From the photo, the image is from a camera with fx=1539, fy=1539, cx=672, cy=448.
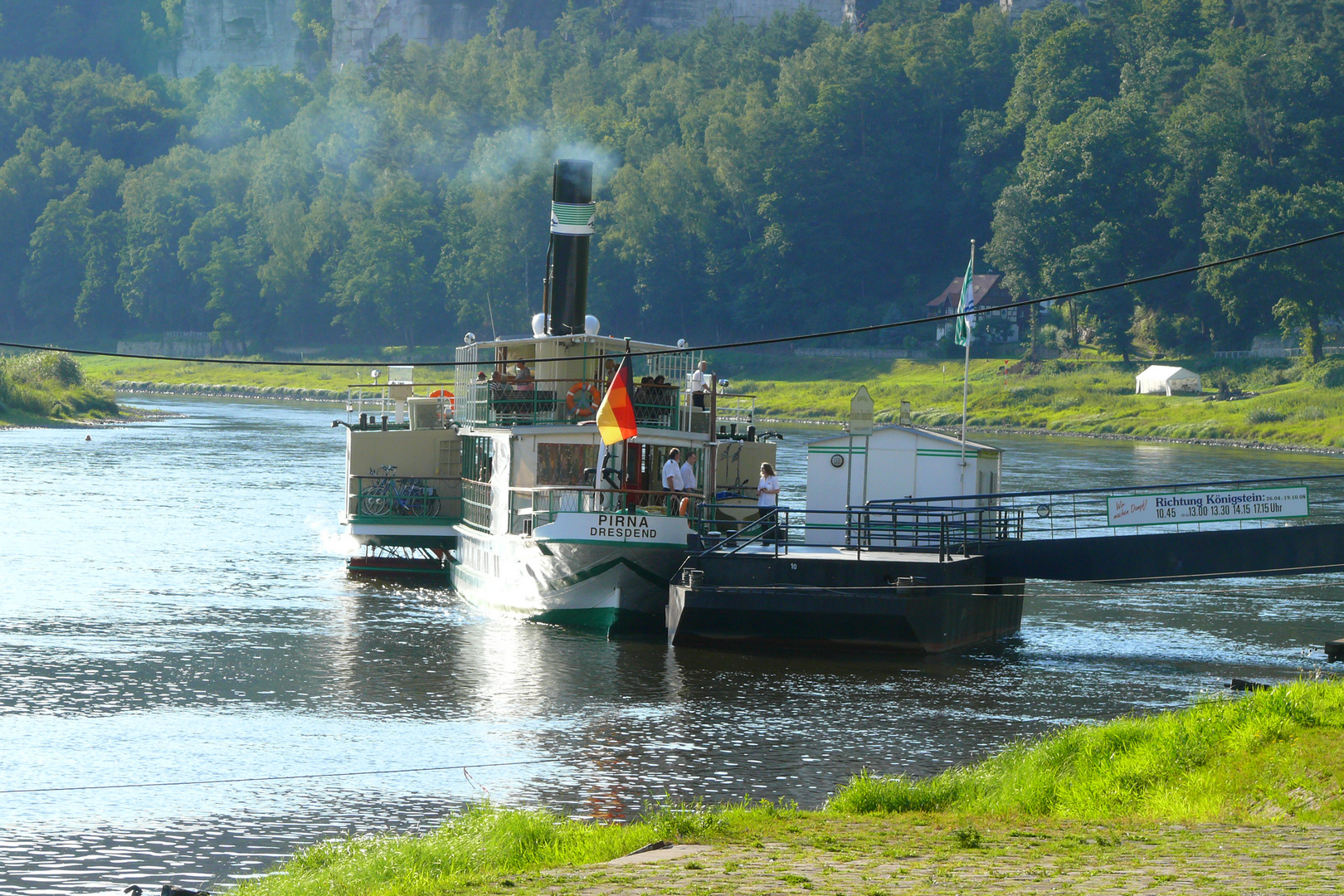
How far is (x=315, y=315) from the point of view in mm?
192750

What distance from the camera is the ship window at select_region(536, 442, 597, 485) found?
3003cm

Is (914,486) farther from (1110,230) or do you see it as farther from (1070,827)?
(1110,230)

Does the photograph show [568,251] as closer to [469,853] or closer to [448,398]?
[448,398]

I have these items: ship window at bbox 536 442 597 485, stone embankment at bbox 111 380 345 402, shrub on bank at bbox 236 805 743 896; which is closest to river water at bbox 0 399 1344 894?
shrub on bank at bbox 236 805 743 896

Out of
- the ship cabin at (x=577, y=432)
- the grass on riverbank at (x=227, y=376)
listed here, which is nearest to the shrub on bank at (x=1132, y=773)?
the ship cabin at (x=577, y=432)

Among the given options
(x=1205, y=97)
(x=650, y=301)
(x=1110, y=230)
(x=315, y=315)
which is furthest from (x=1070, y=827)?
(x=315, y=315)

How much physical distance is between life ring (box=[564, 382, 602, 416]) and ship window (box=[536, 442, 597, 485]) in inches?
28.9

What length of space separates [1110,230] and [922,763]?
114889mm

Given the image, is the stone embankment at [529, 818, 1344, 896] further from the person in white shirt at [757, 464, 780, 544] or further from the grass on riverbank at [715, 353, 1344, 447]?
the grass on riverbank at [715, 353, 1344, 447]

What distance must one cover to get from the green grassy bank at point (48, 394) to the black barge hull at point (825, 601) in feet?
264

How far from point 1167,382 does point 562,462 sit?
303 ft

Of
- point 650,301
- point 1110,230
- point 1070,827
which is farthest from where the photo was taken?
point 650,301

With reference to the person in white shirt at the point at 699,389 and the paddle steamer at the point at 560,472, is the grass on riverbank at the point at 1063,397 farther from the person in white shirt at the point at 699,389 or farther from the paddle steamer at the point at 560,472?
the person in white shirt at the point at 699,389

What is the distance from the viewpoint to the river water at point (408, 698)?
1758cm
